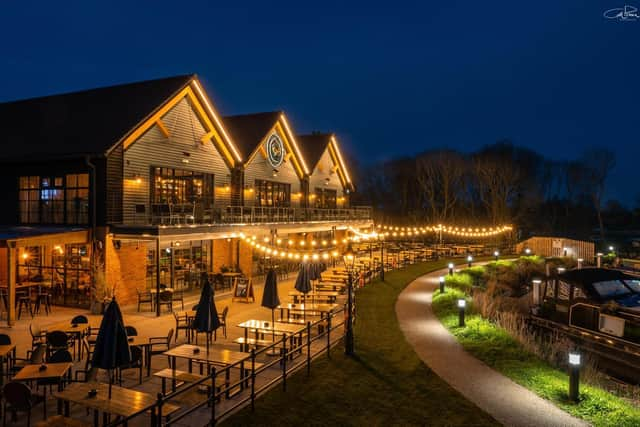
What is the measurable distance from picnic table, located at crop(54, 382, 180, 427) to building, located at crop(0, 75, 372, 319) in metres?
8.85

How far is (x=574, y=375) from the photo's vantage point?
30.3 ft

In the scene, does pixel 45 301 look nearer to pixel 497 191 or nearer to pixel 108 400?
pixel 108 400

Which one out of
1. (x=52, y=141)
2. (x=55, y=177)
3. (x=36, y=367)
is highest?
(x=52, y=141)

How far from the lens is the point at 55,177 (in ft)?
63.7

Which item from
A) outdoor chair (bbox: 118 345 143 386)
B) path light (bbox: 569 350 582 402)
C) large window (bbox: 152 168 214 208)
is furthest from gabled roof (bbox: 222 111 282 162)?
path light (bbox: 569 350 582 402)

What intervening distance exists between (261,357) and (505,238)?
40.9 m

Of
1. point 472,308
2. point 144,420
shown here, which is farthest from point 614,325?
→ point 144,420

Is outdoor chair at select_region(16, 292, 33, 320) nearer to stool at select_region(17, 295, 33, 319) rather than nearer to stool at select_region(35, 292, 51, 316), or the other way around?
stool at select_region(17, 295, 33, 319)

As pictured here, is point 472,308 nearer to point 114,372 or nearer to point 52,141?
point 114,372

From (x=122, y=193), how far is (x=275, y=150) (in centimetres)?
1327

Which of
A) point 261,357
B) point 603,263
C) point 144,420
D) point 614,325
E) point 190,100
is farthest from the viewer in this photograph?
point 603,263

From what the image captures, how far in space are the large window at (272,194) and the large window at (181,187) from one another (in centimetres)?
483

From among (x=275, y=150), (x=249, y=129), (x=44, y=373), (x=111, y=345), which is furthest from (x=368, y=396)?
(x=249, y=129)

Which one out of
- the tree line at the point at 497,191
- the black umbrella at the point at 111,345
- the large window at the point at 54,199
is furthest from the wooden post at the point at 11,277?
the tree line at the point at 497,191
